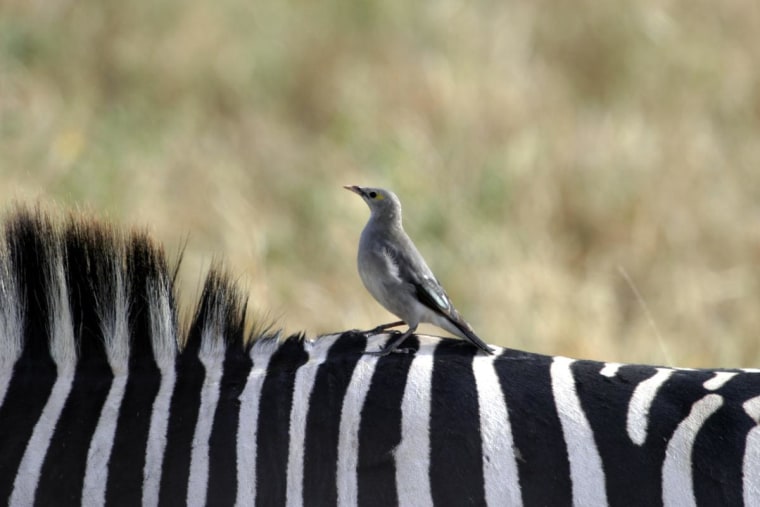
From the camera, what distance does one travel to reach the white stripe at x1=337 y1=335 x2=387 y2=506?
2.27 m

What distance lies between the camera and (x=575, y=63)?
944 centimetres

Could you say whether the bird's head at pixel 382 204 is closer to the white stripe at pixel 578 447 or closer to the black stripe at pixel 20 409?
the white stripe at pixel 578 447

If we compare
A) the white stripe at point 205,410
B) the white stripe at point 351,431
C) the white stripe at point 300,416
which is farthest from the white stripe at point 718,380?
the white stripe at point 205,410

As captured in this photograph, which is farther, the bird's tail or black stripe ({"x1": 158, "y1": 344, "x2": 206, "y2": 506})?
the bird's tail

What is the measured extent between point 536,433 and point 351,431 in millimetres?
400

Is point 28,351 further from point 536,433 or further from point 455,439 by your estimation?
point 536,433

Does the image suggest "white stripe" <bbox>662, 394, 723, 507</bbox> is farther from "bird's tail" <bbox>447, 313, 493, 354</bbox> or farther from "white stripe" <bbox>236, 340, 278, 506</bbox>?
"white stripe" <bbox>236, 340, 278, 506</bbox>

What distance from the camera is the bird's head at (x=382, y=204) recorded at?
3.10m

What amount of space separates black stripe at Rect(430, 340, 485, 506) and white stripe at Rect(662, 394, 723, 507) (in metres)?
0.39

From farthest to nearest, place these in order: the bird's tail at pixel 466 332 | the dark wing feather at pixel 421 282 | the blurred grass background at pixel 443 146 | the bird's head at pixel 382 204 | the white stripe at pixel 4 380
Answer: the blurred grass background at pixel 443 146 → the bird's head at pixel 382 204 → the dark wing feather at pixel 421 282 → the bird's tail at pixel 466 332 → the white stripe at pixel 4 380

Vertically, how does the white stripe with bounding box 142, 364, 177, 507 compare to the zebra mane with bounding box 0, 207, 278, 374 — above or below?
below

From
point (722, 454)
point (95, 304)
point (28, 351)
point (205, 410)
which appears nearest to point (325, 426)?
point (205, 410)

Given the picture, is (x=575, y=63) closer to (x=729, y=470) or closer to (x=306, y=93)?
(x=306, y=93)

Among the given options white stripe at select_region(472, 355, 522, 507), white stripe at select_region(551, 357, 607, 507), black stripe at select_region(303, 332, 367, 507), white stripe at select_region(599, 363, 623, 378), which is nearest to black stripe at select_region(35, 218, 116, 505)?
black stripe at select_region(303, 332, 367, 507)
